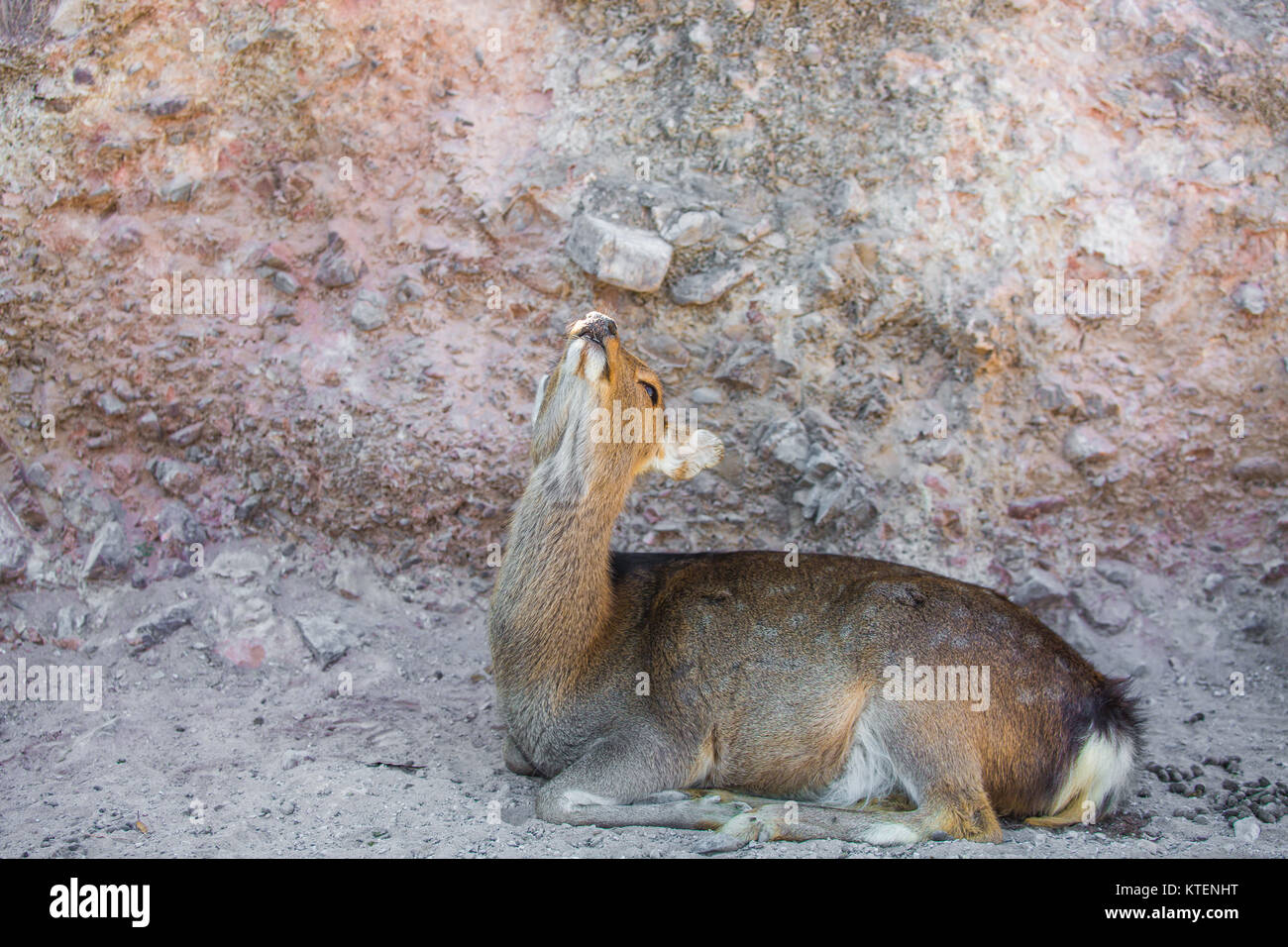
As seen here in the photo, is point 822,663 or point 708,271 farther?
point 708,271

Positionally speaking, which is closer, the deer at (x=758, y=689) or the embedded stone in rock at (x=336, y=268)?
the deer at (x=758, y=689)

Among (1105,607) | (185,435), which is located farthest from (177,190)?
(1105,607)

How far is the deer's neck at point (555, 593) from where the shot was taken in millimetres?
5016

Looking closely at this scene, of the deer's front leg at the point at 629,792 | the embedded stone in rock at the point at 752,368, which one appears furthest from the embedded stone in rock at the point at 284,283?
the deer's front leg at the point at 629,792

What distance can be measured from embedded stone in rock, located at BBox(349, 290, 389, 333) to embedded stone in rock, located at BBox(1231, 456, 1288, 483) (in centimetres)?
521

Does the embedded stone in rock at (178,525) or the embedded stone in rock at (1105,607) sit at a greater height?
the embedded stone in rock at (178,525)

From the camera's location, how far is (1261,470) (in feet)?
21.1

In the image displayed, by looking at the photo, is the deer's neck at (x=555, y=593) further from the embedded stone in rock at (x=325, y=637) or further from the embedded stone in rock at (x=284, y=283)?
the embedded stone in rock at (x=284, y=283)

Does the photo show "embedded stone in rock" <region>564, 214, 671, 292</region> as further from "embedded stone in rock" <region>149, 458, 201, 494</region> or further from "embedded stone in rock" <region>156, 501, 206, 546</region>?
"embedded stone in rock" <region>156, 501, 206, 546</region>

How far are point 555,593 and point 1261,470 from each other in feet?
14.3

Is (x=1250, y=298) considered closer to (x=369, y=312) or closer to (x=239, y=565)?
(x=369, y=312)

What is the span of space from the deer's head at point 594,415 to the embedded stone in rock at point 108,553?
8.20 feet

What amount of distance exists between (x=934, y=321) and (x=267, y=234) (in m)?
4.06

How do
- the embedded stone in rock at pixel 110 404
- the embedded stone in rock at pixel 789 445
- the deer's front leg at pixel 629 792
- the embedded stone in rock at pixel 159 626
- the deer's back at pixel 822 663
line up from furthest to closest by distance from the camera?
the embedded stone in rock at pixel 789 445 → the embedded stone in rock at pixel 110 404 → the embedded stone in rock at pixel 159 626 → the deer's back at pixel 822 663 → the deer's front leg at pixel 629 792
